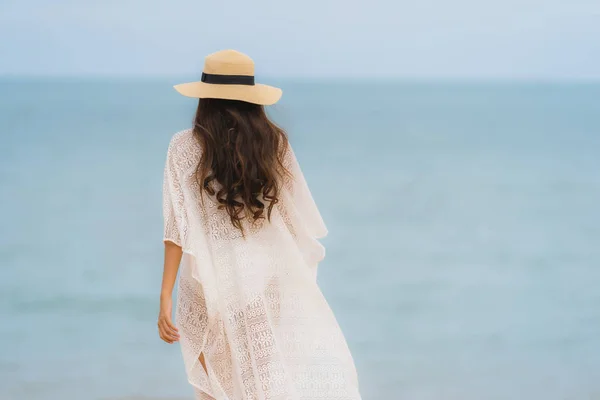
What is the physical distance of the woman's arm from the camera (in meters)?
2.66

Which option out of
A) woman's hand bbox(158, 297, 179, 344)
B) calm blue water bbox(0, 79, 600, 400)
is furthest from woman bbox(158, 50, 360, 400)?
calm blue water bbox(0, 79, 600, 400)

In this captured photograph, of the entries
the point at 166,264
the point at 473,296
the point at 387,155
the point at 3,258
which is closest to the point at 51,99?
the point at 387,155

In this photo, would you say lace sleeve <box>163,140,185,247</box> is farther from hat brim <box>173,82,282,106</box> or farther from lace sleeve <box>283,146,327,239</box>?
lace sleeve <box>283,146,327,239</box>

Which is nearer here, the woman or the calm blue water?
the woman

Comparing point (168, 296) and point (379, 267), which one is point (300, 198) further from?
point (379, 267)

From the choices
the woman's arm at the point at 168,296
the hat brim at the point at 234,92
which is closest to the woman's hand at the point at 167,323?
the woman's arm at the point at 168,296

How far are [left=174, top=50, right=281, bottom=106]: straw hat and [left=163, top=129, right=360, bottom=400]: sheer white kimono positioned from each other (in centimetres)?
11

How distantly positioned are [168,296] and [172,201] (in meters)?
0.21

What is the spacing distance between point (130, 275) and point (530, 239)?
3004mm

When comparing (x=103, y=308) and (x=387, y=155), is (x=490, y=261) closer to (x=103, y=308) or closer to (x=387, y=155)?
(x=103, y=308)

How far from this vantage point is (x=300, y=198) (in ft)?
9.29

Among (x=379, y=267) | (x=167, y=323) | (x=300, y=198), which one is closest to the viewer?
(x=167, y=323)

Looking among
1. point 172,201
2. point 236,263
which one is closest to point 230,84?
point 172,201

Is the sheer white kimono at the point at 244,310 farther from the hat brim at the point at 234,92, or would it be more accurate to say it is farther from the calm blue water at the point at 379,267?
the calm blue water at the point at 379,267
